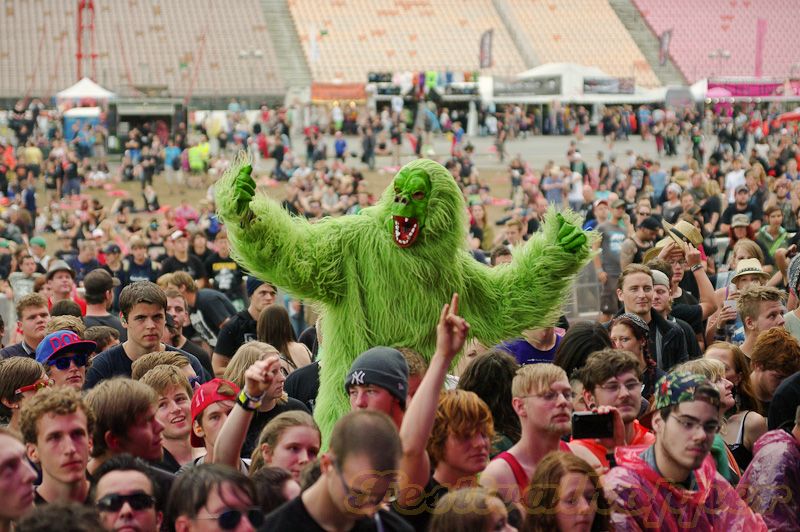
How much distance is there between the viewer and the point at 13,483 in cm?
338

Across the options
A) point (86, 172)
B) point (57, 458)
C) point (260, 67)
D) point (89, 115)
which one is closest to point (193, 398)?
point (57, 458)

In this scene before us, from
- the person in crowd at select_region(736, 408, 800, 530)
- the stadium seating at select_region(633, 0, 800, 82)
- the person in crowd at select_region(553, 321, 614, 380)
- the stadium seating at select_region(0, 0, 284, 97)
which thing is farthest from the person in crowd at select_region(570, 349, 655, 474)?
the stadium seating at select_region(633, 0, 800, 82)

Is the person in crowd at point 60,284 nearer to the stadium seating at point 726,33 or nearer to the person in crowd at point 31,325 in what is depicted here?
the person in crowd at point 31,325

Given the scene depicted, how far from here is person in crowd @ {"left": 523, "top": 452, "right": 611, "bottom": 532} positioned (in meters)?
3.55

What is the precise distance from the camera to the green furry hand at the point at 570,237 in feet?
18.6

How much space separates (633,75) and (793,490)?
42645 mm

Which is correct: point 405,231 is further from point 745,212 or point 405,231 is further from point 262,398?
point 745,212

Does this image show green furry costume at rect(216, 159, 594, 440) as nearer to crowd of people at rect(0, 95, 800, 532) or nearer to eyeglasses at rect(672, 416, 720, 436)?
crowd of people at rect(0, 95, 800, 532)

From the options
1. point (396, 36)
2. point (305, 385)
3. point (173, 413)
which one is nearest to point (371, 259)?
point (305, 385)

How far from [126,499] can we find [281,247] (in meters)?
2.13

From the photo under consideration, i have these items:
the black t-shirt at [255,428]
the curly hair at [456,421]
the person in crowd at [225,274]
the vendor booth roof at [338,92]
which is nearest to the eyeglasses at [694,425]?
the curly hair at [456,421]

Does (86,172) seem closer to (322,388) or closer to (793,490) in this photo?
(322,388)

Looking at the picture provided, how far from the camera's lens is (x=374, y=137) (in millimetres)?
29859

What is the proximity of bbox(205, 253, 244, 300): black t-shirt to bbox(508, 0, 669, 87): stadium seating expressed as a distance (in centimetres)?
3592
